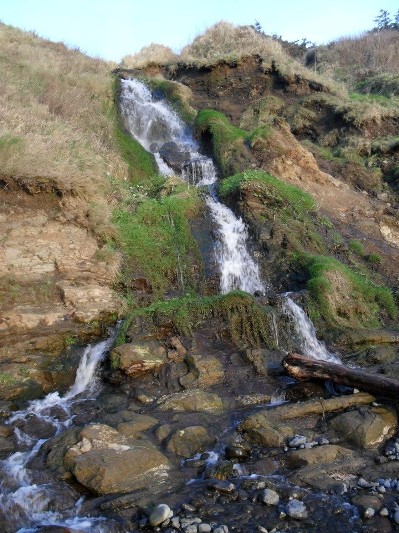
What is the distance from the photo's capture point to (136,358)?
7.78 metres

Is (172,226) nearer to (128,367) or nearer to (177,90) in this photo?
(128,367)

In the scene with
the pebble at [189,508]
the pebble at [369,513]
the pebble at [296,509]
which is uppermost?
the pebble at [189,508]

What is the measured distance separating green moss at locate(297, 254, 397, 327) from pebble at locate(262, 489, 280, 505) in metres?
5.33

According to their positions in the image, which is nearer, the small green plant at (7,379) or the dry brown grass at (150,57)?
the small green plant at (7,379)

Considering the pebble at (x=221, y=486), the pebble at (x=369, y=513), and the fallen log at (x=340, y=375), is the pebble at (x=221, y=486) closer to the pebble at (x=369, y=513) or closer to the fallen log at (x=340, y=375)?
the pebble at (x=369, y=513)

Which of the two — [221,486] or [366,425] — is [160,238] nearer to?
[366,425]

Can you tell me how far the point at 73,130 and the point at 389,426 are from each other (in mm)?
12795

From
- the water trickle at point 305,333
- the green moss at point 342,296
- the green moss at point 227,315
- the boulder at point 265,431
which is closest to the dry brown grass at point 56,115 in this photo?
the green moss at point 227,315

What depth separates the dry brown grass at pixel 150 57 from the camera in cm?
2664

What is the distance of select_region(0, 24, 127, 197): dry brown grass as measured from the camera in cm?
1043

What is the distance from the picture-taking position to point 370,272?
12758 millimetres

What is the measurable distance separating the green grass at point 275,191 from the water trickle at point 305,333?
4.23 metres

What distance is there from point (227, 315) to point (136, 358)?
2.05m

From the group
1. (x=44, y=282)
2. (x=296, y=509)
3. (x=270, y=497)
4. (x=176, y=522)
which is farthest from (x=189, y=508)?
(x=44, y=282)
